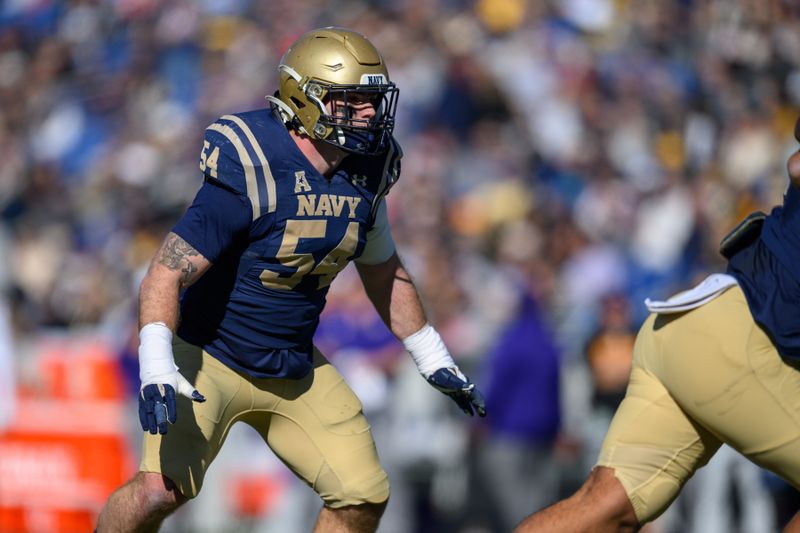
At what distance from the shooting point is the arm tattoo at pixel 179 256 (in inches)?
161

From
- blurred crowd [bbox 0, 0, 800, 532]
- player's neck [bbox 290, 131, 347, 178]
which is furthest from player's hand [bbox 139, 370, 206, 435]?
blurred crowd [bbox 0, 0, 800, 532]

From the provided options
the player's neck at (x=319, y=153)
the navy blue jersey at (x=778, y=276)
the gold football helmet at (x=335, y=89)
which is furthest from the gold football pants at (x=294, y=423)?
the navy blue jersey at (x=778, y=276)

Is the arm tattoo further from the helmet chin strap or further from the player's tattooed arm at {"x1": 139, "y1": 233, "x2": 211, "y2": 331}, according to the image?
the helmet chin strap

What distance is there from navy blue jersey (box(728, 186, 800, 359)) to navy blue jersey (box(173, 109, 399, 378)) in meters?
1.28

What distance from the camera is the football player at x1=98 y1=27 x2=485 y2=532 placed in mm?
4156

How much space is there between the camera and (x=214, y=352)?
4.52 m

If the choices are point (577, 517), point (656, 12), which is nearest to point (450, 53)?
point (656, 12)

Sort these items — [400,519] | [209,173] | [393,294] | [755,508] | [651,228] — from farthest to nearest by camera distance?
[651,228]
[400,519]
[755,508]
[393,294]
[209,173]

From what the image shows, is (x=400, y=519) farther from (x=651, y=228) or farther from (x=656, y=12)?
(x=656, y=12)

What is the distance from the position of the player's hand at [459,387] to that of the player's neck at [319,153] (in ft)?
3.08

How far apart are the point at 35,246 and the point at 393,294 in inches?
321

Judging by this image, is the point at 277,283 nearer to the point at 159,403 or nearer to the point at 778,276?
the point at 159,403

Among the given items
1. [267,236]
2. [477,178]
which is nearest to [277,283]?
[267,236]

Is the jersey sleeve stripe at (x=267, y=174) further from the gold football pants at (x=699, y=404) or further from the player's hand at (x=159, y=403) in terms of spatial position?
the gold football pants at (x=699, y=404)
